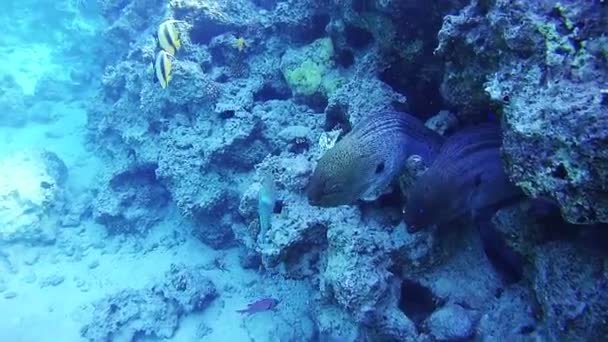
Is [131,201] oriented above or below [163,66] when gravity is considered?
below

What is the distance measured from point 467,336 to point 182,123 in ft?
16.0

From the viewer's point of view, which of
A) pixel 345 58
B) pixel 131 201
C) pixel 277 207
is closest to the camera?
pixel 277 207

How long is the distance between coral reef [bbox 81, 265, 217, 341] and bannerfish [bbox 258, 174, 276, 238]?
6.64ft

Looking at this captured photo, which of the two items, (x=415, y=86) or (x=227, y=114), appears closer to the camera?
(x=415, y=86)

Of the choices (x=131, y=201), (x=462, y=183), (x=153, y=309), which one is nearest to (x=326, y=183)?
(x=462, y=183)

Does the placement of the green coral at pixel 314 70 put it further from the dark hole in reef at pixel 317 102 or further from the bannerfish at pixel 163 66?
the bannerfish at pixel 163 66

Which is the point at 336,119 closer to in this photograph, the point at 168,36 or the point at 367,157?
the point at 367,157

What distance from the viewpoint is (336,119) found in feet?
14.7

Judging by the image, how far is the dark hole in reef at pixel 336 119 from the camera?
4301mm

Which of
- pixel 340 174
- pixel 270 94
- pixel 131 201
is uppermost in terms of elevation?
pixel 340 174

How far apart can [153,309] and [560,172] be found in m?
5.21

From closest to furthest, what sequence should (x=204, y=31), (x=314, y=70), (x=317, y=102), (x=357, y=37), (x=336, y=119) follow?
(x=336, y=119)
(x=357, y=37)
(x=314, y=70)
(x=317, y=102)
(x=204, y=31)

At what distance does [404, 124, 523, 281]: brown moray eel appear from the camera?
2354mm

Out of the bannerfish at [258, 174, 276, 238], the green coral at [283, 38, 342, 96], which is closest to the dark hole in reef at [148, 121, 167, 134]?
the green coral at [283, 38, 342, 96]
